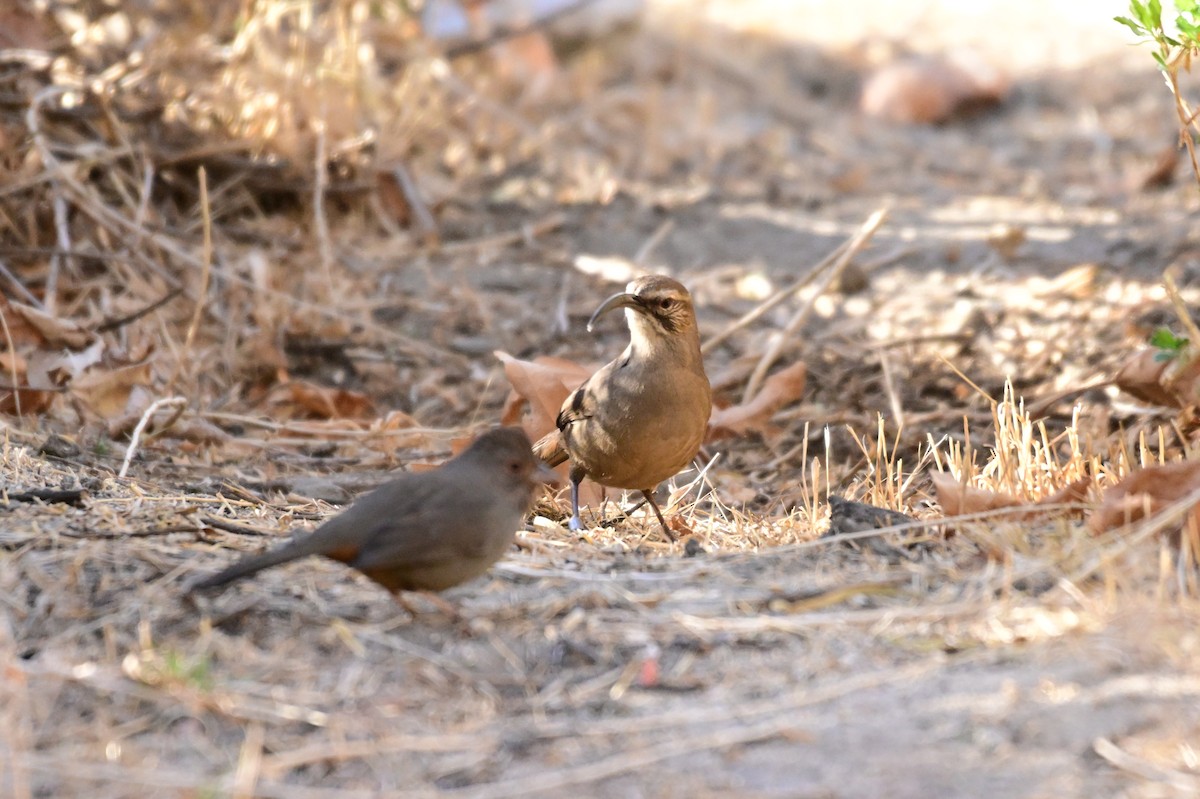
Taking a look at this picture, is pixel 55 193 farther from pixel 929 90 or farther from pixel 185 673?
pixel 929 90

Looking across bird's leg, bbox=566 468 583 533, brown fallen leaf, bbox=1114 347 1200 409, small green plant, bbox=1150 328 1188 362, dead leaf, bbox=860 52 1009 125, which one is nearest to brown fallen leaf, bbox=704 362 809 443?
bird's leg, bbox=566 468 583 533

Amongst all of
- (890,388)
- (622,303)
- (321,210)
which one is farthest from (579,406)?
(321,210)

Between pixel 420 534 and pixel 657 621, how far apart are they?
2.11ft

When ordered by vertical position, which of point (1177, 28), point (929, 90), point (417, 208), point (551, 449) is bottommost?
point (551, 449)

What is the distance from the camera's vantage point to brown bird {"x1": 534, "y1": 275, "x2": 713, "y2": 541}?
5.00 meters

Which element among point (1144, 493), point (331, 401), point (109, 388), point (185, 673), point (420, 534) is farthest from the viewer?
point (331, 401)

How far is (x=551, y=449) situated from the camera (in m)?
5.52

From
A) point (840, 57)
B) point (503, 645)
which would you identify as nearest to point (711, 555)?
point (503, 645)

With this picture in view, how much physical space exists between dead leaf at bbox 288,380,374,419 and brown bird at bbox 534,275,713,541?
4.88 ft

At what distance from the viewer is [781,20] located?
13727mm

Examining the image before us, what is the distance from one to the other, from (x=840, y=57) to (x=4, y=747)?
440 inches

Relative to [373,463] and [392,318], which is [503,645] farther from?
[392,318]

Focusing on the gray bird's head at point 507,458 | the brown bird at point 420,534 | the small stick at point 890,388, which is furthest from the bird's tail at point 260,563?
the small stick at point 890,388

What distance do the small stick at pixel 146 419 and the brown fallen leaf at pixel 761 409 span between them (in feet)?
7.22
